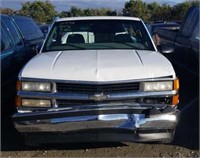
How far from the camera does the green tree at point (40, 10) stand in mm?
37875

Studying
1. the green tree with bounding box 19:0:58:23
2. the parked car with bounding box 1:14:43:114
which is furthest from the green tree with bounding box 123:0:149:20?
the parked car with bounding box 1:14:43:114

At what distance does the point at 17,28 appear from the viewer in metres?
9.14

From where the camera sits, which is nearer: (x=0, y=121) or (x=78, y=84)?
(x=78, y=84)

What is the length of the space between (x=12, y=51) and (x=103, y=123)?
11.2 ft

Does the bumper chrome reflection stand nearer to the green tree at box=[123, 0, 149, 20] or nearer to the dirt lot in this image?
the dirt lot

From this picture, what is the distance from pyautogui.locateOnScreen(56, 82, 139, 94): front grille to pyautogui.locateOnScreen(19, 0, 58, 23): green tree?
32707 mm

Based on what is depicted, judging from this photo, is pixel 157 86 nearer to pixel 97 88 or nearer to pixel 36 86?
pixel 97 88

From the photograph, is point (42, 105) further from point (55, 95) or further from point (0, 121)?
point (0, 121)

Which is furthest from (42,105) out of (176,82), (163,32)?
(163,32)

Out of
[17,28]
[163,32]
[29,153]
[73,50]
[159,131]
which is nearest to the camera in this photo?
[159,131]

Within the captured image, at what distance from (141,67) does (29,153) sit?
180cm

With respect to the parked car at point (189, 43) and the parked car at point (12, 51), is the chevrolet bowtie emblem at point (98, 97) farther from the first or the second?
the parked car at point (189, 43)

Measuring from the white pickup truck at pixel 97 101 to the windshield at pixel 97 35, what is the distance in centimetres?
109

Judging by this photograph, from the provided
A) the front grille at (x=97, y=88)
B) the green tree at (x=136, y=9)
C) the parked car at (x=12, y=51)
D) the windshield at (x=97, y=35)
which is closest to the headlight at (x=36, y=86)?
the front grille at (x=97, y=88)
